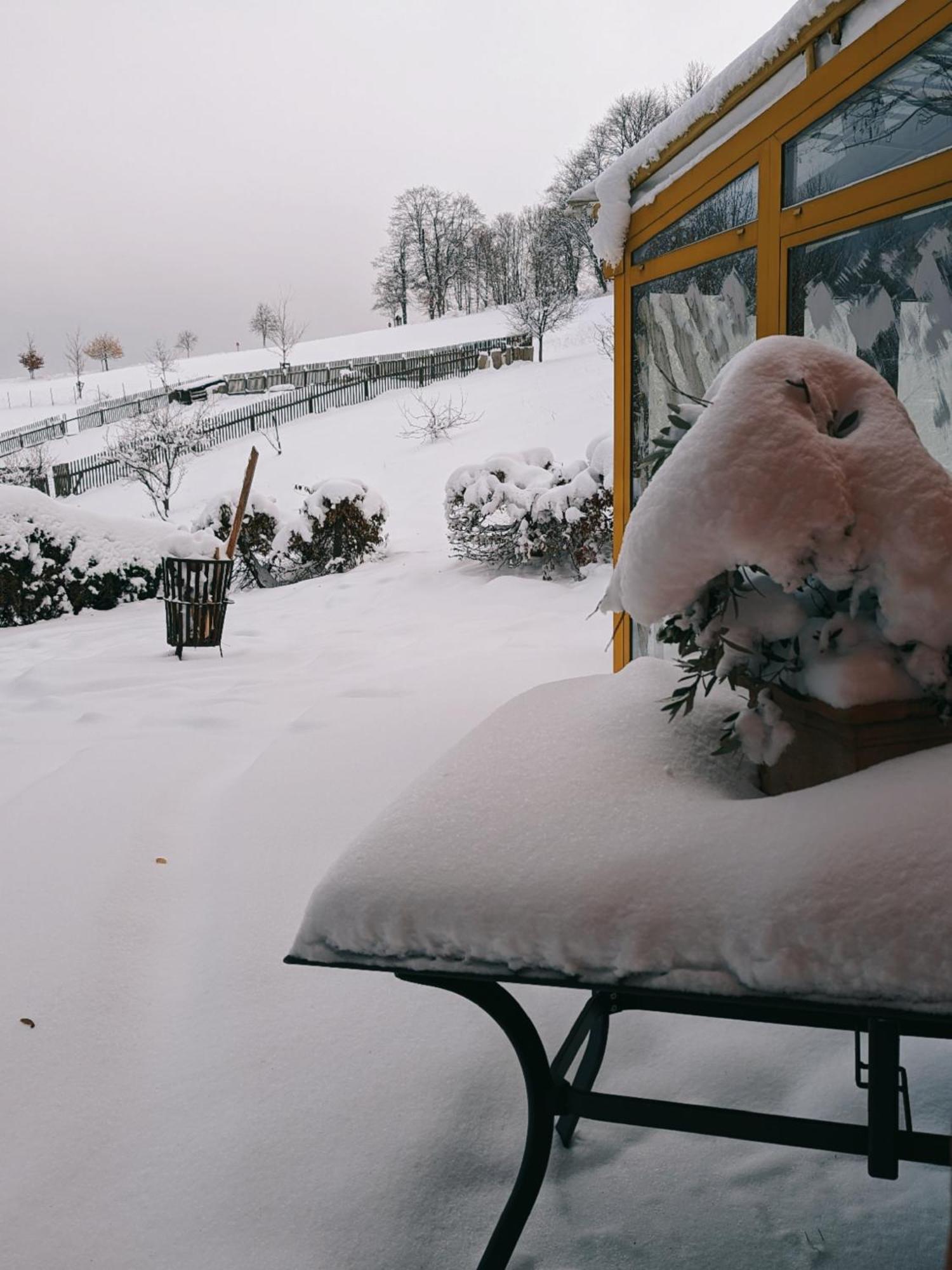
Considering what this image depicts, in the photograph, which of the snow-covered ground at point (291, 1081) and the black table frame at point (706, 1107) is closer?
the black table frame at point (706, 1107)

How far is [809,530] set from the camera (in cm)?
115

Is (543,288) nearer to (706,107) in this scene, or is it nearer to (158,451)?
(158,451)

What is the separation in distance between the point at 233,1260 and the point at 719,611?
144cm

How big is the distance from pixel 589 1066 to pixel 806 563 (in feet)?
4.19

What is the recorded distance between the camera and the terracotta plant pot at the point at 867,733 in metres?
1.22

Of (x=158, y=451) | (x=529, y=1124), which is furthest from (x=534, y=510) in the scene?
(x=158, y=451)

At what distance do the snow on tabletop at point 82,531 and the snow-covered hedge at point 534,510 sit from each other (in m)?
3.08

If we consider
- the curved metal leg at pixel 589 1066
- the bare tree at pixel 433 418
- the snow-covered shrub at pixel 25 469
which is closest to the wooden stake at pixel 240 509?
the curved metal leg at pixel 589 1066

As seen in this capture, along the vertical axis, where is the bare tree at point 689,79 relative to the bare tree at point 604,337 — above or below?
above

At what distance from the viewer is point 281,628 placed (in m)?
8.23

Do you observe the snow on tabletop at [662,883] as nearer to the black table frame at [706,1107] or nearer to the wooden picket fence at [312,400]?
the black table frame at [706,1107]

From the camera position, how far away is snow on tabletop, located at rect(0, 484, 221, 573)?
9.56m

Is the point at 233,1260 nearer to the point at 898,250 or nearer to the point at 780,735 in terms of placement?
the point at 780,735

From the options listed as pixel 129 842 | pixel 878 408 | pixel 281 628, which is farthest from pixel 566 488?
pixel 878 408
